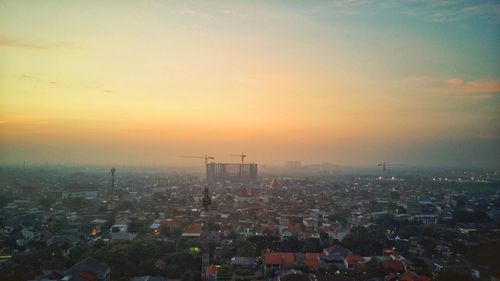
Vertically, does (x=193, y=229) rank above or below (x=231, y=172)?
below

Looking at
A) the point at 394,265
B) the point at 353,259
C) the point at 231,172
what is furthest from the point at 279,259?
the point at 231,172

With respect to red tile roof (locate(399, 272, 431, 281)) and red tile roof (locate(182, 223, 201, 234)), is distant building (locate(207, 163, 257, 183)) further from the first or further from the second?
red tile roof (locate(399, 272, 431, 281))

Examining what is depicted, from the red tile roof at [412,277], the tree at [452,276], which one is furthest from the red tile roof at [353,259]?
the tree at [452,276]

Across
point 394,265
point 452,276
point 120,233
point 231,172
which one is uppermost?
point 231,172

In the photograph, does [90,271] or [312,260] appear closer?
[90,271]

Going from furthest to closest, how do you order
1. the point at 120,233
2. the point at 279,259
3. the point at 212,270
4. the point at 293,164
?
the point at 293,164, the point at 120,233, the point at 279,259, the point at 212,270

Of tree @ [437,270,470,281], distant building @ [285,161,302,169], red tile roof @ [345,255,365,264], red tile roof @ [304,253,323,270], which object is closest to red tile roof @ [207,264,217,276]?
red tile roof @ [304,253,323,270]

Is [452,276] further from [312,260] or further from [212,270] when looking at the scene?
[212,270]

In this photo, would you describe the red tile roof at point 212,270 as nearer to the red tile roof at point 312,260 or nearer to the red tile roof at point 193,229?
the red tile roof at point 312,260

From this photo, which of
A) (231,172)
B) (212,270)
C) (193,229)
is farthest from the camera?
(231,172)

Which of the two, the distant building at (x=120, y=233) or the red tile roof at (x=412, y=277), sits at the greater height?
the red tile roof at (x=412, y=277)
